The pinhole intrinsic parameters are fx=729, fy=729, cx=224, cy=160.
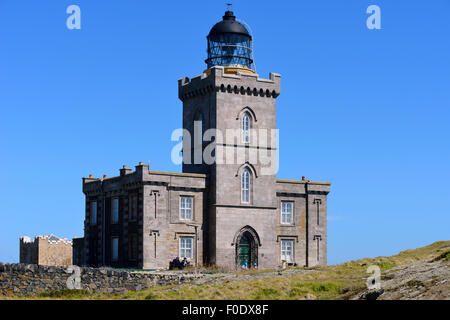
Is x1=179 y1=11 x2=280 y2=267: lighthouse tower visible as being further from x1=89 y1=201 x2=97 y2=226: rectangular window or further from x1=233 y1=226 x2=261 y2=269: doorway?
x1=89 y1=201 x2=97 y2=226: rectangular window

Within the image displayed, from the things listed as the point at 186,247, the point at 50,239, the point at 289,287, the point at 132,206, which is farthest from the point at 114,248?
the point at 289,287

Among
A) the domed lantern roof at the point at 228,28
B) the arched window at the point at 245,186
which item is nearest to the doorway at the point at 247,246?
the arched window at the point at 245,186

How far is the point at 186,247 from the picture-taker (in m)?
42.6

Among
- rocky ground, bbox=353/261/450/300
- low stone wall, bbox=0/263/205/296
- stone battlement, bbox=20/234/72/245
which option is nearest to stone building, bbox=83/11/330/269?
stone battlement, bbox=20/234/72/245

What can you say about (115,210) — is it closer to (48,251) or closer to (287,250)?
(287,250)

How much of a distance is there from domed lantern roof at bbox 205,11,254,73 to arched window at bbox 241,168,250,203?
6553mm

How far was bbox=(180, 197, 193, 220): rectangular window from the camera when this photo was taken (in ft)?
140

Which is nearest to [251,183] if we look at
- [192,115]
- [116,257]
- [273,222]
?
[273,222]

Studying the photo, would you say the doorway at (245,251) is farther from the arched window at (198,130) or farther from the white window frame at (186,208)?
the arched window at (198,130)

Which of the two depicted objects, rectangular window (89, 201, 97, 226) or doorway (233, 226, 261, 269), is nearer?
doorway (233, 226, 261, 269)

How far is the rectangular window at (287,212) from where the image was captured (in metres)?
→ 45.9

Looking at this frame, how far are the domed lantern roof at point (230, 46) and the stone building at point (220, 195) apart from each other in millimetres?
63

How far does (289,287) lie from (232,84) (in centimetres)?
2051
